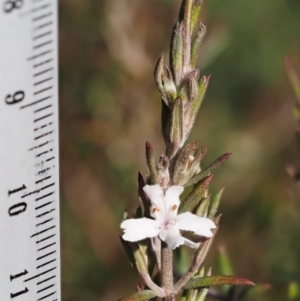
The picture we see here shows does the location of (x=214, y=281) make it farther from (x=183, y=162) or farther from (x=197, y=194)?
(x=183, y=162)

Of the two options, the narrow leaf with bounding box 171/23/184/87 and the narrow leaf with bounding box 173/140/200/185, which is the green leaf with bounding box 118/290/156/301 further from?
the narrow leaf with bounding box 171/23/184/87

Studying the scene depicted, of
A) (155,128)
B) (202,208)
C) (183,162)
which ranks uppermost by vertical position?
(155,128)

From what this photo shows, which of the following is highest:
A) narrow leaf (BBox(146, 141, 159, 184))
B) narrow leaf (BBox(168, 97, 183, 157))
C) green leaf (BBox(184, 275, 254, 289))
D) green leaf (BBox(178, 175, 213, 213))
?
narrow leaf (BBox(168, 97, 183, 157))

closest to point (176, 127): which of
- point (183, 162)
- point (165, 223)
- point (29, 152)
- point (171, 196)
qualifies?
point (183, 162)

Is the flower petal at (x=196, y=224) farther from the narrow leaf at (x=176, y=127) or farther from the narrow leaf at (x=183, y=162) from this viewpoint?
the narrow leaf at (x=176, y=127)

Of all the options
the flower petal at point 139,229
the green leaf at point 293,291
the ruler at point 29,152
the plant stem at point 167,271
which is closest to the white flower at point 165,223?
the flower petal at point 139,229

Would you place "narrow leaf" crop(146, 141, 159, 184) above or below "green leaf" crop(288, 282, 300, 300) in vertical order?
above

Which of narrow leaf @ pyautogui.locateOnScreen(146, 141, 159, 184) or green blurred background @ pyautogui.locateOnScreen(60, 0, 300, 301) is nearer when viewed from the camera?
narrow leaf @ pyautogui.locateOnScreen(146, 141, 159, 184)

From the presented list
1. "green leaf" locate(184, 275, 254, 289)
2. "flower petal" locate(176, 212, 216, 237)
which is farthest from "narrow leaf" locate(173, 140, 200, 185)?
"green leaf" locate(184, 275, 254, 289)
